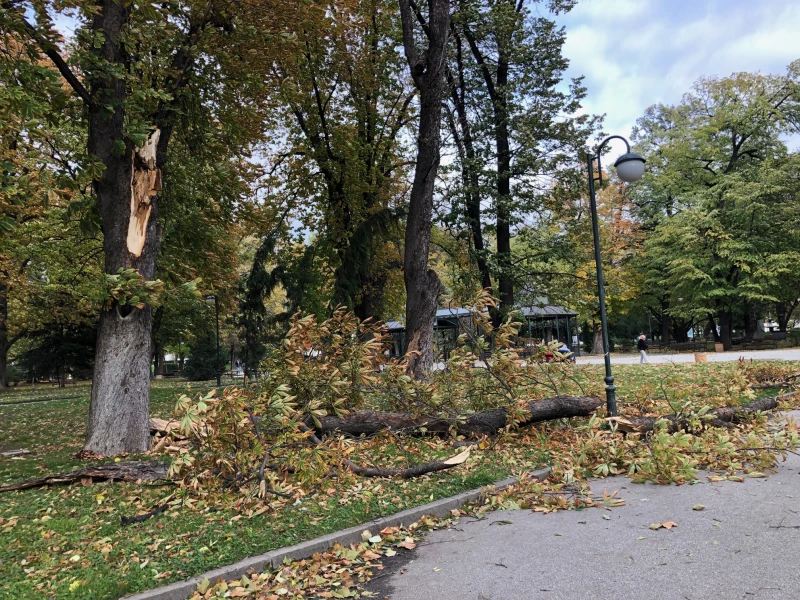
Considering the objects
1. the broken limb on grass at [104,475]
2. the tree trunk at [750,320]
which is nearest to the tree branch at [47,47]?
the broken limb on grass at [104,475]

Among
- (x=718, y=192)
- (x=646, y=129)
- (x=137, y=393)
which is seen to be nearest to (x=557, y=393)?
(x=137, y=393)

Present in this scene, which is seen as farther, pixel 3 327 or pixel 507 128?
pixel 3 327

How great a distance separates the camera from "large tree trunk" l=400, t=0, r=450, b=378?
11125 millimetres

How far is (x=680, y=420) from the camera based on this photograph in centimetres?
741

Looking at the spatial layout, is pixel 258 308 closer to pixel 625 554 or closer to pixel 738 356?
pixel 625 554

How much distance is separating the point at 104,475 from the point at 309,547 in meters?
3.26

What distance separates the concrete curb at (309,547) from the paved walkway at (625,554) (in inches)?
12.7

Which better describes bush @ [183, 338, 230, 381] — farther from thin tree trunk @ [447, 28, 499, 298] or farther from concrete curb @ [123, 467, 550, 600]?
concrete curb @ [123, 467, 550, 600]

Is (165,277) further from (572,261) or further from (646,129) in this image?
(646,129)

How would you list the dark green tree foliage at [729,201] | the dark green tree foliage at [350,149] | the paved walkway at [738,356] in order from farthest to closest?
1. the dark green tree foliage at [729,201]
2. the paved walkway at [738,356]
3. the dark green tree foliage at [350,149]

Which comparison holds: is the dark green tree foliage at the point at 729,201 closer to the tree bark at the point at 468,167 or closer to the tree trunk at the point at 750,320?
the tree trunk at the point at 750,320

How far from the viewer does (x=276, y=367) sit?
25.0 ft

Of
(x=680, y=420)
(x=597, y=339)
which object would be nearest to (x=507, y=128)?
(x=680, y=420)

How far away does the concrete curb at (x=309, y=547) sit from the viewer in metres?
3.49
